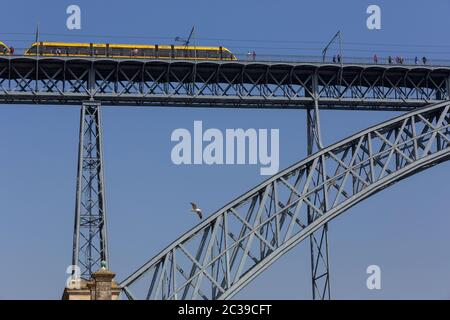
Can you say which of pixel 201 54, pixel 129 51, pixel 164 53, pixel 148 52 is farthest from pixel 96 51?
pixel 201 54

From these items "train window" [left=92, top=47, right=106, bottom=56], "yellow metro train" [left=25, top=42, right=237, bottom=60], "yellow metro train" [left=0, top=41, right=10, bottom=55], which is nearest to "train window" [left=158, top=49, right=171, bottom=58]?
"yellow metro train" [left=25, top=42, right=237, bottom=60]

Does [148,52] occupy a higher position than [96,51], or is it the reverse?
[148,52]

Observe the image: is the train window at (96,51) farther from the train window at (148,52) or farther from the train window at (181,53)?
the train window at (181,53)

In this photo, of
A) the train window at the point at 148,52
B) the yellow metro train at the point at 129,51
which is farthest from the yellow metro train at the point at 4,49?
the train window at the point at 148,52

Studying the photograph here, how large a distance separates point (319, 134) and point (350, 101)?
3.19 m

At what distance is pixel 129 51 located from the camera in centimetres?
7350

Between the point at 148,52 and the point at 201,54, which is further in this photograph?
the point at 201,54

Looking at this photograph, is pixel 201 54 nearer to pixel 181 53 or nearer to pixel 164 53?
pixel 181 53

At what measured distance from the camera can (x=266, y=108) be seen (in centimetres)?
7400

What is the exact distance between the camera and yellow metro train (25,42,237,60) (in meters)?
72.7

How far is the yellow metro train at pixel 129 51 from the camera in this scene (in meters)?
72.7
